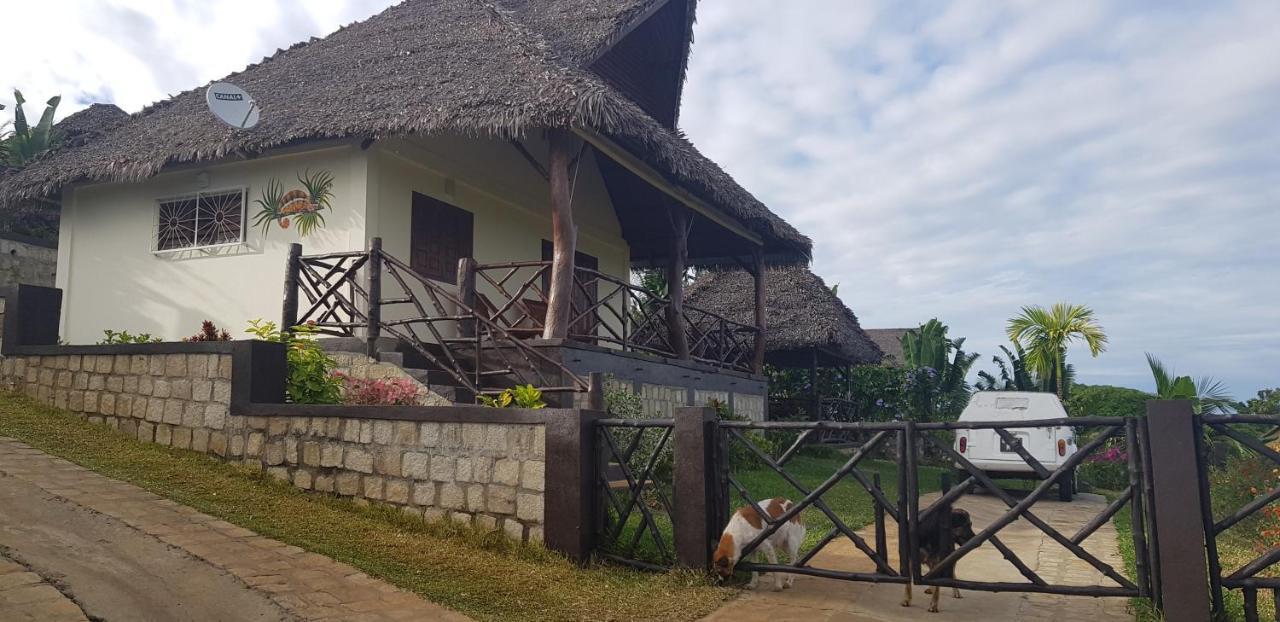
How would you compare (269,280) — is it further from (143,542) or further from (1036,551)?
(1036,551)

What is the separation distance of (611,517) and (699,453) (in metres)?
0.90

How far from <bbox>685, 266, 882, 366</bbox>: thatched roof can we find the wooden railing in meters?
3.35

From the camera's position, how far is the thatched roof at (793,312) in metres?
18.6

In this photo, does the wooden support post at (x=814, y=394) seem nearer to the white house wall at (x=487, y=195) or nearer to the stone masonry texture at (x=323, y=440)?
the white house wall at (x=487, y=195)

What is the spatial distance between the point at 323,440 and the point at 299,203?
437 cm

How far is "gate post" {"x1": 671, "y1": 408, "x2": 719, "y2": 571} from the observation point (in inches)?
212

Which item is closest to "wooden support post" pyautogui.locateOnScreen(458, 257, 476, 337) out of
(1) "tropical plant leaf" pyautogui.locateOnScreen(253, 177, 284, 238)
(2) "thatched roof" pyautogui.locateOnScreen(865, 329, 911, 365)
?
(1) "tropical plant leaf" pyautogui.locateOnScreen(253, 177, 284, 238)

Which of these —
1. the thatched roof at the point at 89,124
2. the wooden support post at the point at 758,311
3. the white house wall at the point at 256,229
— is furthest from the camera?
the wooden support post at the point at 758,311

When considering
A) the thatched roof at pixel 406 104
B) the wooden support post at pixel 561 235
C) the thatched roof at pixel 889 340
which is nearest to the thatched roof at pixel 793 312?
the thatched roof at pixel 406 104

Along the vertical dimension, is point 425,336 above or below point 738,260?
below

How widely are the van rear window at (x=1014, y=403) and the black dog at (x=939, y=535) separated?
7417 millimetres

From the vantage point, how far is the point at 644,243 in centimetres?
1514

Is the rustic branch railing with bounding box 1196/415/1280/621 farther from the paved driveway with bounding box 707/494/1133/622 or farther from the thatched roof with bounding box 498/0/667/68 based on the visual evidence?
the thatched roof with bounding box 498/0/667/68

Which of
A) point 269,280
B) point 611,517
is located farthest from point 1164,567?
point 269,280
